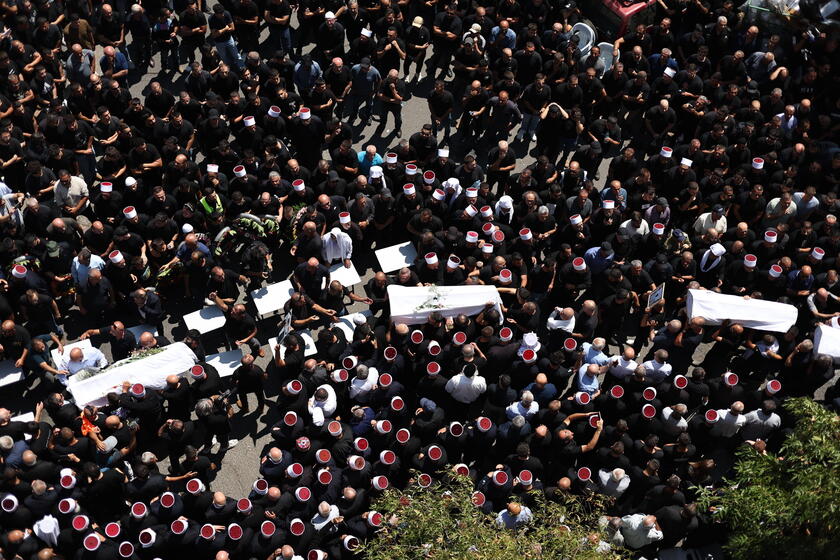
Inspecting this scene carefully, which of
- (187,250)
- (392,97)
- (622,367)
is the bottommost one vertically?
(622,367)

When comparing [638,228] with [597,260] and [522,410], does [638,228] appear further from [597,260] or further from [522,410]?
[522,410]

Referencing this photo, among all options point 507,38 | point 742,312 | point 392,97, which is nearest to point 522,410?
point 742,312

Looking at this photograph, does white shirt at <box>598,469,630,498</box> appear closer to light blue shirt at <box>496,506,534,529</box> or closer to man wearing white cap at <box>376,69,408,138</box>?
light blue shirt at <box>496,506,534,529</box>

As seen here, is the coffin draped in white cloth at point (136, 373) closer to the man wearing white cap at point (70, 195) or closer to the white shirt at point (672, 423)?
the man wearing white cap at point (70, 195)

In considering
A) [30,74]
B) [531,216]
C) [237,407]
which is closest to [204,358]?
[237,407]

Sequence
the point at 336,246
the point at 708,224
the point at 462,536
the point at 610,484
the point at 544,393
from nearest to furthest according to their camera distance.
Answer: the point at 462,536 → the point at 610,484 → the point at 544,393 → the point at 336,246 → the point at 708,224

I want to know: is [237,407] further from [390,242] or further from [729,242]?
[729,242]

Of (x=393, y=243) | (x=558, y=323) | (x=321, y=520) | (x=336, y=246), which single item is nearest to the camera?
(x=321, y=520)
